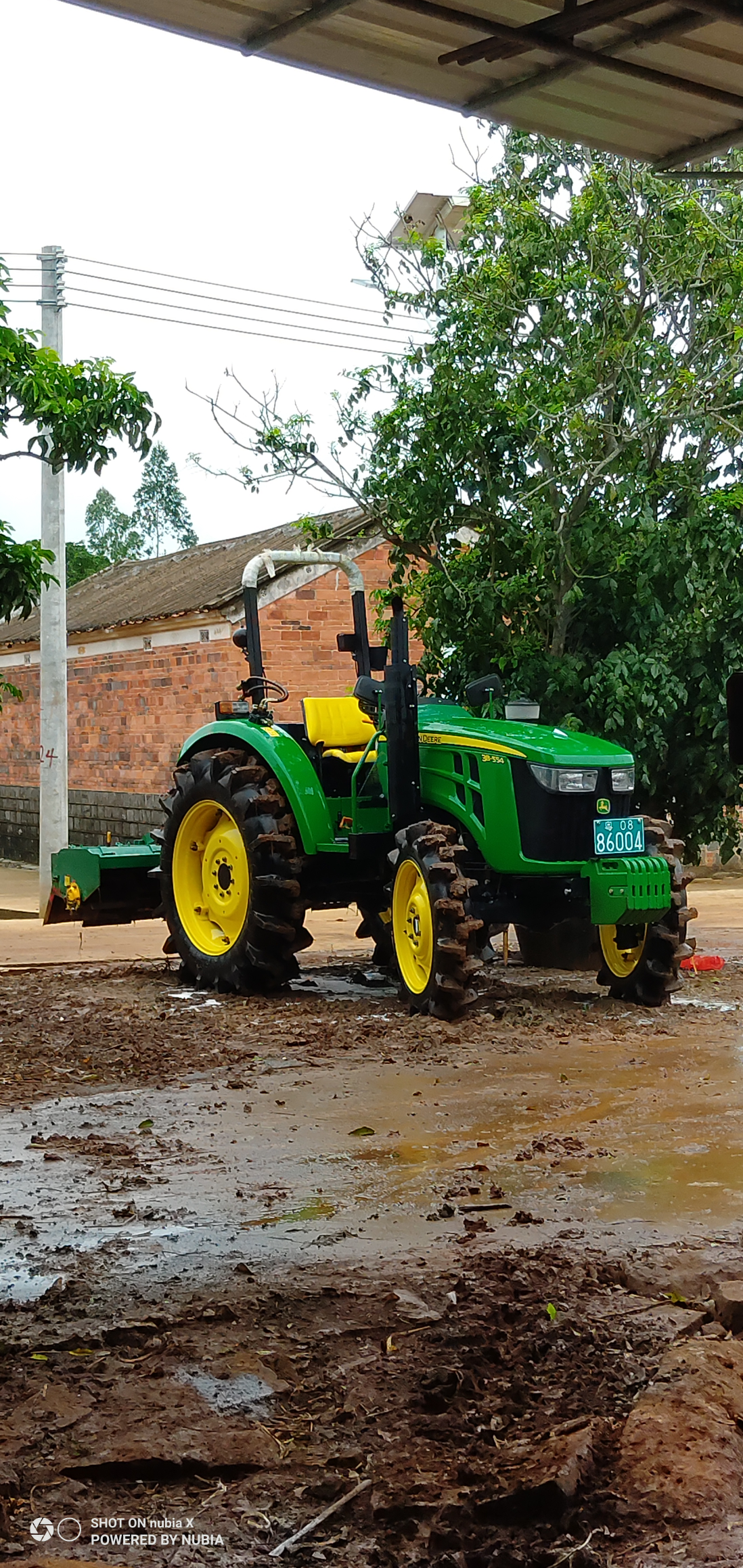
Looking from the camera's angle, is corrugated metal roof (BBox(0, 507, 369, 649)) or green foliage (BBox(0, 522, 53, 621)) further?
corrugated metal roof (BBox(0, 507, 369, 649))

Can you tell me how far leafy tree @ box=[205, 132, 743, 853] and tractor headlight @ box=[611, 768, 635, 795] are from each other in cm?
187

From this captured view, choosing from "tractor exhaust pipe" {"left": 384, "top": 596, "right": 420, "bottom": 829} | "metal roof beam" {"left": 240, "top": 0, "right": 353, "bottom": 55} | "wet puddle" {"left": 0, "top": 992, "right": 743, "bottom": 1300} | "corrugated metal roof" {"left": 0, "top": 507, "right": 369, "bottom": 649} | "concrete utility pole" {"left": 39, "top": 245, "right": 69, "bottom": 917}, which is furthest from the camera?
"corrugated metal roof" {"left": 0, "top": 507, "right": 369, "bottom": 649}

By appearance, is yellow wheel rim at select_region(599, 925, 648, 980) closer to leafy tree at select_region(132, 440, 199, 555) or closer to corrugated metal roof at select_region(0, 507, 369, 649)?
corrugated metal roof at select_region(0, 507, 369, 649)

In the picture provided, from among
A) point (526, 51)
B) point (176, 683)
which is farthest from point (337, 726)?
point (176, 683)

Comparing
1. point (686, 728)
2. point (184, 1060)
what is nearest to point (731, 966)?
point (686, 728)

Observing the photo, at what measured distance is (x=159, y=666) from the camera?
62.8 ft

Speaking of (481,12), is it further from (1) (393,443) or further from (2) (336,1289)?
(1) (393,443)

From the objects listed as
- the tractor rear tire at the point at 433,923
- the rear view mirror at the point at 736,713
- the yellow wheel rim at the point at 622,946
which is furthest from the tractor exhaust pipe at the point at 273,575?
the rear view mirror at the point at 736,713

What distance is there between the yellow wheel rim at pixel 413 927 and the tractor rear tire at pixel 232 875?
727mm

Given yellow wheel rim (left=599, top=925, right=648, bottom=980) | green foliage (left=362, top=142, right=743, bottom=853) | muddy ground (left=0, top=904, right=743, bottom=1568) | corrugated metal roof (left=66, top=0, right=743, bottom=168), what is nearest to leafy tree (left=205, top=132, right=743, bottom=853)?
green foliage (left=362, top=142, right=743, bottom=853)

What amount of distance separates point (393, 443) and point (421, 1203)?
8.04 meters

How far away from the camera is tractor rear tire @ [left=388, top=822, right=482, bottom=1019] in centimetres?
832

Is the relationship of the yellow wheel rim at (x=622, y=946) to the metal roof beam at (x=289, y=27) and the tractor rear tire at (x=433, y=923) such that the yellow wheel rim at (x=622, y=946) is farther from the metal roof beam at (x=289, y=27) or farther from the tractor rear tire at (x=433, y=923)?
the metal roof beam at (x=289, y=27)

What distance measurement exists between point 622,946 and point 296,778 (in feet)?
7.23
